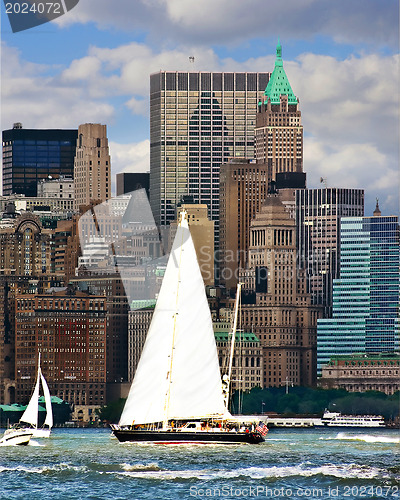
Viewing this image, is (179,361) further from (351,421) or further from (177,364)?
(351,421)

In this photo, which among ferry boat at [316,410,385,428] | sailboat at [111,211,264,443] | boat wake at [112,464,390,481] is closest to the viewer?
boat wake at [112,464,390,481]

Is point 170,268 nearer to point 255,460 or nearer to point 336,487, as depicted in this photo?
point 255,460

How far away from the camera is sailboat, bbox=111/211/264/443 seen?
98.2 m

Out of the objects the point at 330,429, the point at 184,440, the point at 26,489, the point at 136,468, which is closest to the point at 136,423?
the point at 184,440

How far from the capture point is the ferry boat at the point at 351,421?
192m

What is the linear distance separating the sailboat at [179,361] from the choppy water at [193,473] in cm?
220

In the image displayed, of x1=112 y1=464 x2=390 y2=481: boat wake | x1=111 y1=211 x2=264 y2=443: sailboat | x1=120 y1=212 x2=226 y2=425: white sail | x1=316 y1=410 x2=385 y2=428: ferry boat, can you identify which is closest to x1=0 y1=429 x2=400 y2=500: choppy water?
x1=112 y1=464 x2=390 y2=481: boat wake

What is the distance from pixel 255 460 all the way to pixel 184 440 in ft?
17.7

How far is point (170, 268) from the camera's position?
97.4 metres

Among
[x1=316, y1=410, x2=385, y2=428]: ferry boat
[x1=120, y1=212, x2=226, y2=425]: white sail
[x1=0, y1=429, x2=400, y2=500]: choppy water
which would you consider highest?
[x1=120, y1=212, x2=226, y2=425]: white sail

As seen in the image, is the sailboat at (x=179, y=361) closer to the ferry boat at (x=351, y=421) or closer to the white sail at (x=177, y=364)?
the white sail at (x=177, y=364)

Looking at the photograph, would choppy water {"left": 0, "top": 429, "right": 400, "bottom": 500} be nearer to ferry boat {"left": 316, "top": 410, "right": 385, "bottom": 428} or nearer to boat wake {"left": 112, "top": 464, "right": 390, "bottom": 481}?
boat wake {"left": 112, "top": 464, "right": 390, "bottom": 481}

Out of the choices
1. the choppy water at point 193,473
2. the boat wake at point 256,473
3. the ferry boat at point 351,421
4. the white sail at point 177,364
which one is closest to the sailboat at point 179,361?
the white sail at point 177,364

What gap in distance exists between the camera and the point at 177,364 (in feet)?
323
